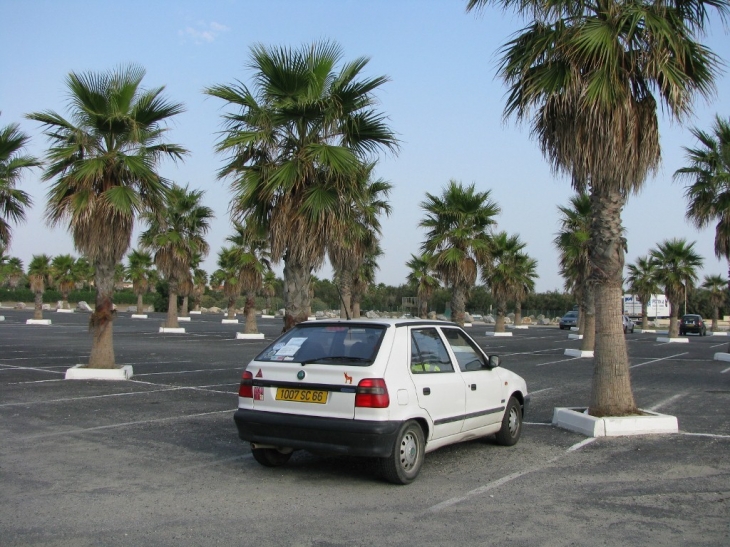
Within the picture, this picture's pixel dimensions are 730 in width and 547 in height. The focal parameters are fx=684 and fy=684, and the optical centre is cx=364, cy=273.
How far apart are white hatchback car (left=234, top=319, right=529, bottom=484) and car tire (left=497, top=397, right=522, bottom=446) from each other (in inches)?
25.6

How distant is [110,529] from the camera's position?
5.24m

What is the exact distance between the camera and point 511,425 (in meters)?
8.60

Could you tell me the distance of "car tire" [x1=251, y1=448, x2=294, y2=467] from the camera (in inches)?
285

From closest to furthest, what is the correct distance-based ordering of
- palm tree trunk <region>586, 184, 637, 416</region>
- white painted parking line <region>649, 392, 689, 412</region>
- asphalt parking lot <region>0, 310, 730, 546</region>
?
asphalt parking lot <region>0, 310, 730, 546</region> < palm tree trunk <region>586, 184, 637, 416</region> < white painted parking line <region>649, 392, 689, 412</region>

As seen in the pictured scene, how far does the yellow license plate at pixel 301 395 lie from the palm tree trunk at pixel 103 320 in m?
10.4

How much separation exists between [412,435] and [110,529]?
2809mm

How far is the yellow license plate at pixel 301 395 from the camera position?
21.5 ft

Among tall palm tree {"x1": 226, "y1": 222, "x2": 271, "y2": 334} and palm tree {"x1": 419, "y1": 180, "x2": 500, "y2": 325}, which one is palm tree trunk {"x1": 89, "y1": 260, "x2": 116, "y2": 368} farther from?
tall palm tree {"x1": 226, "y1": 222, "x2": 271, "y2": 334}

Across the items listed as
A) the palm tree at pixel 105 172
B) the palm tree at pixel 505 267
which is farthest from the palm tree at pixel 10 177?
the palm tree at pixel 505 267

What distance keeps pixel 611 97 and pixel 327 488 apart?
675 centimetres

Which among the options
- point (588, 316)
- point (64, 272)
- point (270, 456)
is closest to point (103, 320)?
point (270, 456)

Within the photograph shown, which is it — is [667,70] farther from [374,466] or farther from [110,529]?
[110,529]

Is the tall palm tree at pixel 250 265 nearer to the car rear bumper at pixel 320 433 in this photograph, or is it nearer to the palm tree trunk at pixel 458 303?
the palm tree trunk at pixel 458 303

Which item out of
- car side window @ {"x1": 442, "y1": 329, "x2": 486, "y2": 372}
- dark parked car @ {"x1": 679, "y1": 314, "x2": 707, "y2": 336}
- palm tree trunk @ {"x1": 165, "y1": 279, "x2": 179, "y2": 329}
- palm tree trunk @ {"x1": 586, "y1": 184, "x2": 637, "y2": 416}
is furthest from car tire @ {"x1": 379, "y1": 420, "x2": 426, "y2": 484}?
dark parked car @ {"x1": 679, "y1": 314, "x2": 707, "y2": 336}
